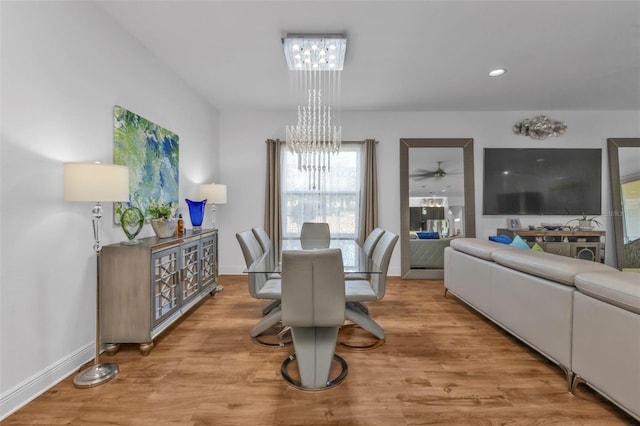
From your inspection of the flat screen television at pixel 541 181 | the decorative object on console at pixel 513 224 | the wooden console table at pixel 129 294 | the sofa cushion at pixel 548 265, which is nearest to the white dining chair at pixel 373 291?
the sofa cushion at pixel 548 265

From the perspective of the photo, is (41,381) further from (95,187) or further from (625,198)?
(625,198)

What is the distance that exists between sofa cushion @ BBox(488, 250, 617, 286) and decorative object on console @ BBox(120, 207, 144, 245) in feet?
10.1

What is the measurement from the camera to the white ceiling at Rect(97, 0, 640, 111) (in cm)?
222

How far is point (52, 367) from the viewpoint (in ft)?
5.89

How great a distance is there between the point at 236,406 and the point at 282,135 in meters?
3.89

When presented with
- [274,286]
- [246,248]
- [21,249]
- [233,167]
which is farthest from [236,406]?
[233,167]

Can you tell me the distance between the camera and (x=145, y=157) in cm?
275

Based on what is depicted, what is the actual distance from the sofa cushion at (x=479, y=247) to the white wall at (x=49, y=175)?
3348mm

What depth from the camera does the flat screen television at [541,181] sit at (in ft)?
15.0

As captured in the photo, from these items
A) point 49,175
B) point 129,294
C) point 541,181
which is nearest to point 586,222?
point 541,181

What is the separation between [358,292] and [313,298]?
79 centimetres

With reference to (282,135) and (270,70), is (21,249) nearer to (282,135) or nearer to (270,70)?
(270,70)

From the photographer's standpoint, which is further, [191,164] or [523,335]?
[191,164]

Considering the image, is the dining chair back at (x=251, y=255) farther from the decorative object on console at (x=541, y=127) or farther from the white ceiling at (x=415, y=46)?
the decorative object on console at (x=541, y=127)
